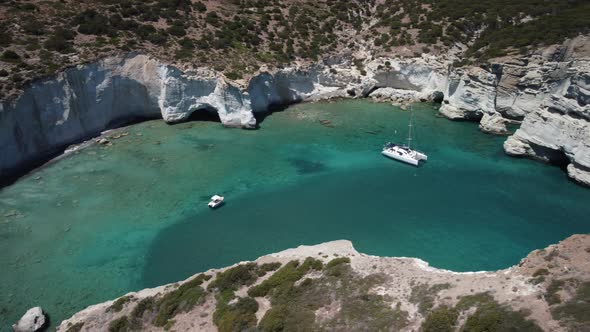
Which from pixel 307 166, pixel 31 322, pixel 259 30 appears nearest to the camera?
pixel 31 322

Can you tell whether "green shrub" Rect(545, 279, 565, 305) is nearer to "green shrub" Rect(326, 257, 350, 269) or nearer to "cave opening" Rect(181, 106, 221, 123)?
"green shrub" Rect(326, 257, 350, 269)

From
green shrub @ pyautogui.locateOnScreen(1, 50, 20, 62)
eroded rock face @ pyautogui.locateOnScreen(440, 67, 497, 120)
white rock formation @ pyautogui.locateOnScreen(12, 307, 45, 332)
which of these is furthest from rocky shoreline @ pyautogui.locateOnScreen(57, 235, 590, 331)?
eroded rock face @ pyautogui.locateOnScreen(440, 67, 497, 120)

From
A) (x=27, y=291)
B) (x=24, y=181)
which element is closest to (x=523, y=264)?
(x=27, y=291)

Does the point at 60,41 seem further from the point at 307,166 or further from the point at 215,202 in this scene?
the point at 307,166

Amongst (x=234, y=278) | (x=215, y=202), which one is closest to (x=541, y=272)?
(x=234, y=278)

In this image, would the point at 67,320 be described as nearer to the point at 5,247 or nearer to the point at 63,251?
the point at 63,251

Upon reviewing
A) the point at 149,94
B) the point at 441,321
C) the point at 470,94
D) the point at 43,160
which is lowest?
the point at 43,160
